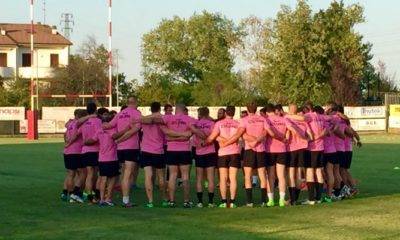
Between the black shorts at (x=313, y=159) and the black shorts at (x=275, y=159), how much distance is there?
53cm

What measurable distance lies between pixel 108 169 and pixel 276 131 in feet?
11.7

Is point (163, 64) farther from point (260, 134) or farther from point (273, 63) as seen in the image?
point (260, 134)

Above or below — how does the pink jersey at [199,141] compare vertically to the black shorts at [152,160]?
above

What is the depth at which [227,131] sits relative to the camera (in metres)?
18.0

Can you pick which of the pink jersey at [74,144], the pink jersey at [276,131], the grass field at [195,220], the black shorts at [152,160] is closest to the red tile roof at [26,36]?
the grass field at [195,220]

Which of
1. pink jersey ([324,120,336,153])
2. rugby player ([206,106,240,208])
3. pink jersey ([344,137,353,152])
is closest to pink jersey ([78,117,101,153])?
rugby player ([206,106,240,208])

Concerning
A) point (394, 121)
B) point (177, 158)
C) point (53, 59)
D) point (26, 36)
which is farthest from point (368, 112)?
point (26, 36)

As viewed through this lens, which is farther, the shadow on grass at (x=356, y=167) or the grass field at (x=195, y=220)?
the shadow on grass at (x=356, y=167)

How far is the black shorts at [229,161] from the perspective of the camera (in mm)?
18062

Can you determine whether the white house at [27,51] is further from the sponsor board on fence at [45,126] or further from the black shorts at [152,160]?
the black shorts at [152,160]

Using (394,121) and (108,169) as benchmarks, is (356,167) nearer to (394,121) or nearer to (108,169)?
(108,169)

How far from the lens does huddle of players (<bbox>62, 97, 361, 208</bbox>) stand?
706 inches

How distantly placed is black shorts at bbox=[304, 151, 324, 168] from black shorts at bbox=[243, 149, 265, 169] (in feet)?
3.46

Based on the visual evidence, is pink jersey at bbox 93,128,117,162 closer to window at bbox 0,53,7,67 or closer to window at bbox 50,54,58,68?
window at bbox 0,53,7,67
